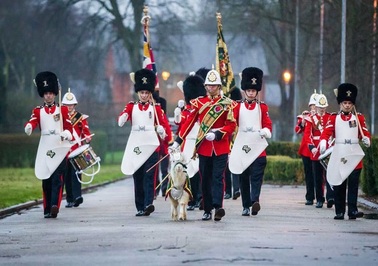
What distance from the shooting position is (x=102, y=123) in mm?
67062

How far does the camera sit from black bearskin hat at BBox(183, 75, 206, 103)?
22203 mm

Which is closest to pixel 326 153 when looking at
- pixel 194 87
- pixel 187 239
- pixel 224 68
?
pixel 194 87

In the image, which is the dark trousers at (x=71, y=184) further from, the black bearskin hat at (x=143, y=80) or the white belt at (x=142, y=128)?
the black bearskin hat at (x=143, y=80)

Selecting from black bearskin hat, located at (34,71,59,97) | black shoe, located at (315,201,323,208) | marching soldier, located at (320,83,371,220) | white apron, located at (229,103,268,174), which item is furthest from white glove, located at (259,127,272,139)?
black shoe, located at (315,201,323,208)

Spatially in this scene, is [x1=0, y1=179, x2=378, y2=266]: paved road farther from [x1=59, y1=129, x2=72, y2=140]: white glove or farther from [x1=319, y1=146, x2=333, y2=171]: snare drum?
[x1=59, y1=129, x2=72, y2=140]: white glove

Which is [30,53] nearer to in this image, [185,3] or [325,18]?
[185,3]

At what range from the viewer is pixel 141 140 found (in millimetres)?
21391

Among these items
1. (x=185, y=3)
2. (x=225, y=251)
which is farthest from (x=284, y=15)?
(x=225, y=251)

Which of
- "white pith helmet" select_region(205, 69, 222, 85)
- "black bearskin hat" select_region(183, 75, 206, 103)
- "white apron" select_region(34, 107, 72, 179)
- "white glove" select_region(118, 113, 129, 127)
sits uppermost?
"white pith helmet" select_region(205, 69, 222, 85)

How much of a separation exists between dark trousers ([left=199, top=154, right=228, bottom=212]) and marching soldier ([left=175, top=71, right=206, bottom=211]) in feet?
8.39

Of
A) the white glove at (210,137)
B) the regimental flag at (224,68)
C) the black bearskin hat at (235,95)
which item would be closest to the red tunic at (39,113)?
the white glove at (210,137)

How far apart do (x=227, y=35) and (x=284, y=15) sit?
1490 centimetres

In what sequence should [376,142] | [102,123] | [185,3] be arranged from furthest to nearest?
[102,123]
[185,3]
[376,142]

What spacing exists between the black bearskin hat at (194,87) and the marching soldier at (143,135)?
101 cm
